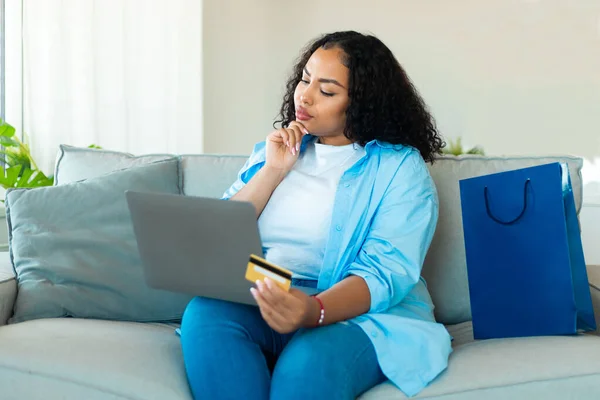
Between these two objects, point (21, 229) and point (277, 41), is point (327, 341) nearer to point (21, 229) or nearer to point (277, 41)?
point (21, 229)

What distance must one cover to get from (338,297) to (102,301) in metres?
0.68

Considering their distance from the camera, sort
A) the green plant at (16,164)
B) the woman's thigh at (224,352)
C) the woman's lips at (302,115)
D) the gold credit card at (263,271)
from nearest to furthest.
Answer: the gold credit card at (263,271)
the woman's thigh at (224,352)
the woman's lips at (302,115)
the green plant at (16,164)

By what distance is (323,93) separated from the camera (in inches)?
69.7

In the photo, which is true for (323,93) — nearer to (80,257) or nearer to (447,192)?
(447,192)

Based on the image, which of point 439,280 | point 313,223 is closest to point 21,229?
point 313,223

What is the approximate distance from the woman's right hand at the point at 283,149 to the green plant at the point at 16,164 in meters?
1.82

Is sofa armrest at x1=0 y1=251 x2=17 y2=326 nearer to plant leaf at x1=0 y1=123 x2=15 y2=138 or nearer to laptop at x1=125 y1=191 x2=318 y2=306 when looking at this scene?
laptop at x1=125 y1=191 x2=318 y2=306

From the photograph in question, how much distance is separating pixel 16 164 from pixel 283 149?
219cm

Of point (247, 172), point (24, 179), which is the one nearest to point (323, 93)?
point (247, 172)

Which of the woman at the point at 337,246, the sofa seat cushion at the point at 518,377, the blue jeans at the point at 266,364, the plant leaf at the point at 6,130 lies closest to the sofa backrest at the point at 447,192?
the woman at the point at 337,246

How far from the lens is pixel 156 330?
173cm

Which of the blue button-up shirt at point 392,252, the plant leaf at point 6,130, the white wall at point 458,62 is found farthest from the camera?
the white wall at point 458,62

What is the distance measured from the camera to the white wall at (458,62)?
4.50 metres

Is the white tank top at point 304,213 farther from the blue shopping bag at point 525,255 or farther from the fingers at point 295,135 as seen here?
the blue shopping bag at point 525,255
